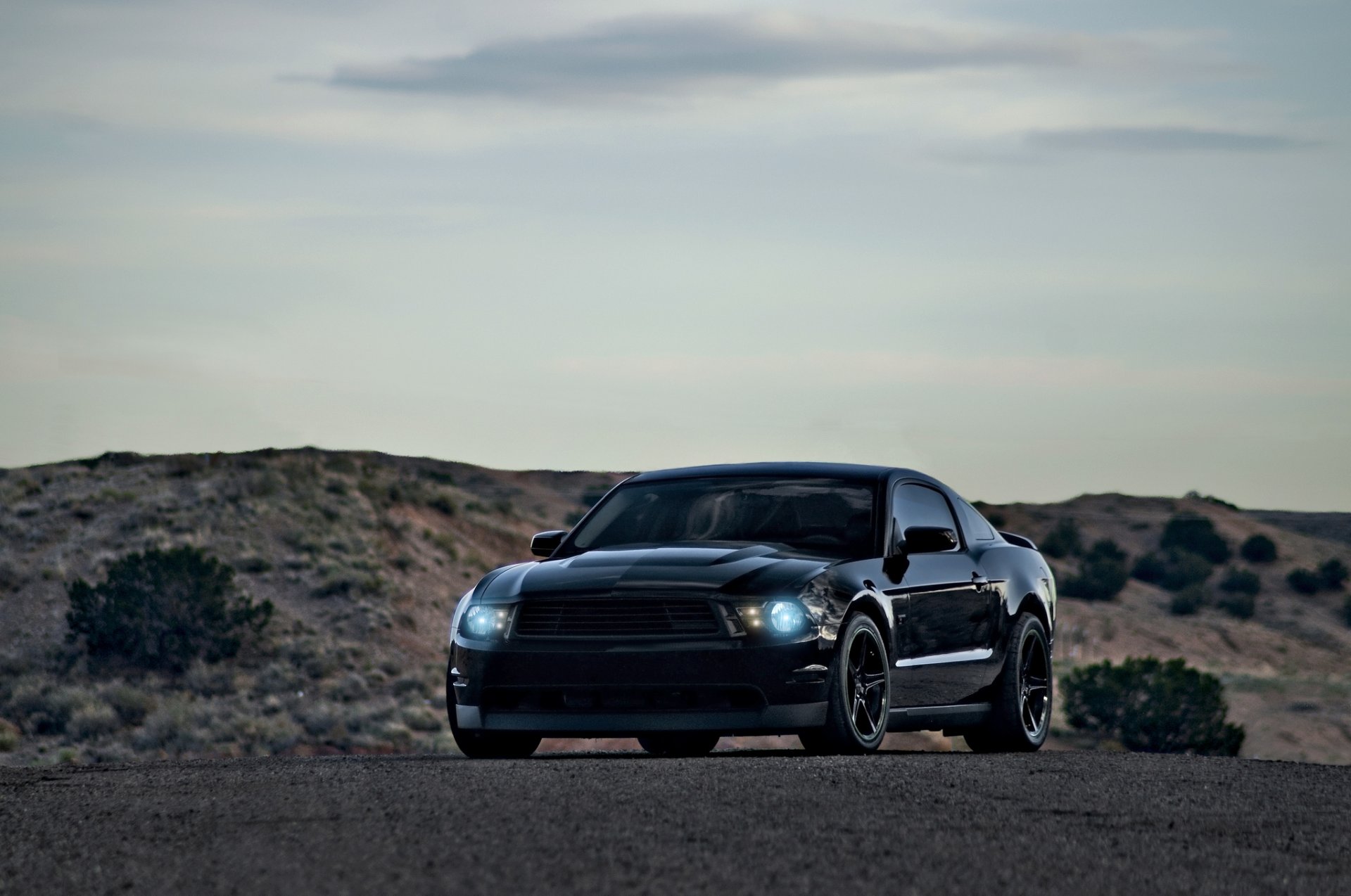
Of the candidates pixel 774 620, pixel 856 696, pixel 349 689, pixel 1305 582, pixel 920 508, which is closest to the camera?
pixel 774 620

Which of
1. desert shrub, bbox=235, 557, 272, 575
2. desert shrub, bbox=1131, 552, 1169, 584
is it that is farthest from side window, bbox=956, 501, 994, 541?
desert shrub, bbox=1131, 552, 1169, 584

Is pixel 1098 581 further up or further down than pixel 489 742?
further down

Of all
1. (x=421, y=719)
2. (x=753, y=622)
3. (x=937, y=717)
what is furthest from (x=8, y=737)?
(x=753, y=622)

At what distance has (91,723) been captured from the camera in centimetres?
3316

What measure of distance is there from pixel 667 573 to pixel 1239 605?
238 ft

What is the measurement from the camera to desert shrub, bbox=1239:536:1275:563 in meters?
86.6

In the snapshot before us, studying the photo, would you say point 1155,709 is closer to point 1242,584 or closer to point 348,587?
point 348,587

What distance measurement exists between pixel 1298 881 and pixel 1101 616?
67909 millimetres

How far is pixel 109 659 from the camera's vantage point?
1532 inches

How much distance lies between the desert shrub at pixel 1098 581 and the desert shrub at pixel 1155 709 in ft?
95.1

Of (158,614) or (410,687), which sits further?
(410,687)

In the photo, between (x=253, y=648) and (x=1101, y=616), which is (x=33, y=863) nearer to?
(x=253, y=648)

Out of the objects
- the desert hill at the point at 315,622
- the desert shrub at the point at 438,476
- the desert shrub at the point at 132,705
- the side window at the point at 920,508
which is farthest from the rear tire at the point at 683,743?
the desert shrub at the point at 438,476

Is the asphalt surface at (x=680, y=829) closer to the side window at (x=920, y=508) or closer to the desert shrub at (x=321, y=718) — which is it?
the side window at (x=920, y=508)
